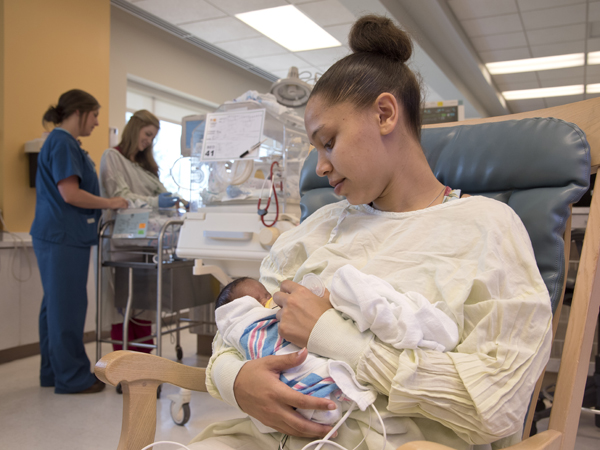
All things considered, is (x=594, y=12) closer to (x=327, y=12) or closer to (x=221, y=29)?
(x=327, y=12)

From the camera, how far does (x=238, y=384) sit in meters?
0.78

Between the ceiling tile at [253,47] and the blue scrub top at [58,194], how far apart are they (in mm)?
3314

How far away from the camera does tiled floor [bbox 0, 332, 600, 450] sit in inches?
77.1

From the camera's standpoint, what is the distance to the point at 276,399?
2.37 feet

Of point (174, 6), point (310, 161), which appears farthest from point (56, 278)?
point (174, 6)

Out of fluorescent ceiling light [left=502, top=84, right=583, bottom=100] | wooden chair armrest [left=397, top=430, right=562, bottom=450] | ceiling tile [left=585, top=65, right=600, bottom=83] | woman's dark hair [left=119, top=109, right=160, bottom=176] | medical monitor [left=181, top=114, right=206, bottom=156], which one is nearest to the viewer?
wooden chair armrest [left=397, top=430, right=562, bottom=450]

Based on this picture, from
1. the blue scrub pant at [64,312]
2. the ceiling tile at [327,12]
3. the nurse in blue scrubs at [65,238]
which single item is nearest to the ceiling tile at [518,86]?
the ceiling tile at [327,12]

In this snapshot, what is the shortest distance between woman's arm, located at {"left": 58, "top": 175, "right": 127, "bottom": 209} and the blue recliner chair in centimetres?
188

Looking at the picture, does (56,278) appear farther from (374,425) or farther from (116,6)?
(116,6)

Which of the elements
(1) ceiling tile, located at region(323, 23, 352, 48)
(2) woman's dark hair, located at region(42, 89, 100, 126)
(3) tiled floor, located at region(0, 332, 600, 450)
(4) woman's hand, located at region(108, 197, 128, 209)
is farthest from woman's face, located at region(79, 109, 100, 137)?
(1) ceiling tile, located at region(323, 23, 352, 48)

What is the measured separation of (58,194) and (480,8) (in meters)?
4.21

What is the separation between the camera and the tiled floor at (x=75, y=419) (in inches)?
77.1

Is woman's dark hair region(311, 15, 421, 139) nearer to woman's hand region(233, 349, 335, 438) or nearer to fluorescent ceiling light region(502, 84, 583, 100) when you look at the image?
woman's hand region(233, 349, 335, 438)

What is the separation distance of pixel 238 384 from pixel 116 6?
4732mm
